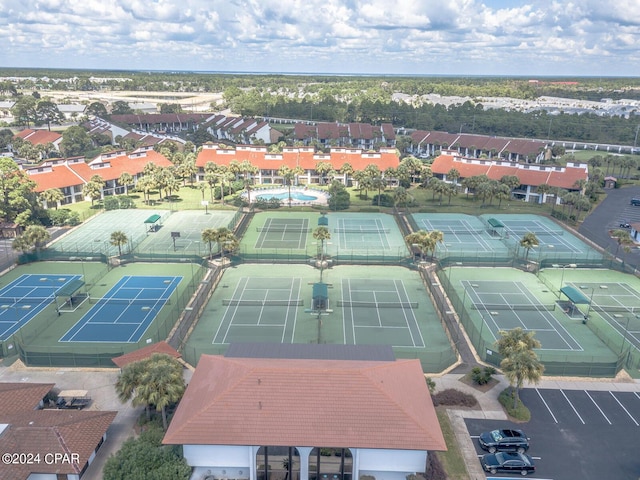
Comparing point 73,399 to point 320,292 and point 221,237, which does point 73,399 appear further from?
point 221,237

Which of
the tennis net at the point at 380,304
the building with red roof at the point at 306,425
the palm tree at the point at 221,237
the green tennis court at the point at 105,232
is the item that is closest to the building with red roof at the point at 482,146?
the tennis net at the point at 380,304

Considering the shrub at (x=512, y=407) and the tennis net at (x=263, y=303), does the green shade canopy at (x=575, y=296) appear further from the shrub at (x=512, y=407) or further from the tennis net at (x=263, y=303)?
the tennis net at (x=263, y=303)

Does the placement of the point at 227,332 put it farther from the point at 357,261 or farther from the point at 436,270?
the point at 436,270

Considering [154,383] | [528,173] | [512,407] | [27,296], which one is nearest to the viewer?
[154,383]

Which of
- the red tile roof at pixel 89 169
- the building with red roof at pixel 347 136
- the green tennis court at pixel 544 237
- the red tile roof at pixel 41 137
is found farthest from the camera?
the building with red roof at pixel 347 136

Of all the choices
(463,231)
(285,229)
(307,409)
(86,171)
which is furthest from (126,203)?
(307,409)

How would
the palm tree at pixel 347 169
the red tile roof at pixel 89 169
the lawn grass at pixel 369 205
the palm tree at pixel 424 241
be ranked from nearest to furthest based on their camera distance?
the palm tree at pixel 424 241, the red tile roof at pixel 89 169, the lawn grass at pixel 369 205, the palm tree at pixel 347 169
